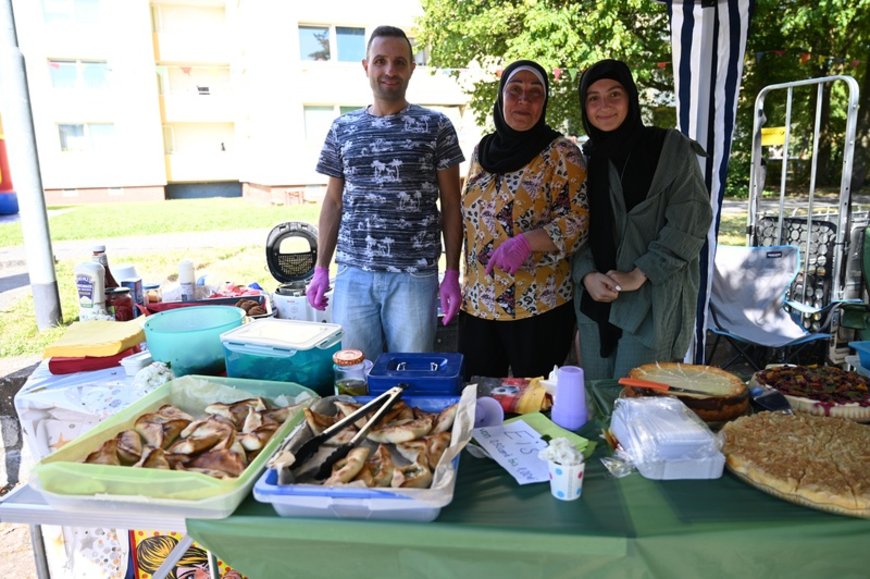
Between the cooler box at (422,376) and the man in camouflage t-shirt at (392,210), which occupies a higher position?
the man in camouflage t-shirt at (392,210)

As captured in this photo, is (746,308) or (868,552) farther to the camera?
(746,308)

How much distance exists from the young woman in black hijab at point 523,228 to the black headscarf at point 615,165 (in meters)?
0.06

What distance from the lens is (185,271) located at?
9.29 feet

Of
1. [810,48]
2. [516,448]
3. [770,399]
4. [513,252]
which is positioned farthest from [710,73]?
[810,48]

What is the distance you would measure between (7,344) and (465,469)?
16.0 ft

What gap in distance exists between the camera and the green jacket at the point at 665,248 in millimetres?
2066

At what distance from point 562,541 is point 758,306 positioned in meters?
3.49

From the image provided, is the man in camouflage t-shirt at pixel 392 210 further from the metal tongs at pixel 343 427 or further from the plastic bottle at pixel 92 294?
the plastic bottle at pixel 92 294

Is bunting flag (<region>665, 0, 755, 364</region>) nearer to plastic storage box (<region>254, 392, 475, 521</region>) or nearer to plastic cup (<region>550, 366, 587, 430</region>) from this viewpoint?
plastic cup (<region>550, 366, 587, 430</region>)

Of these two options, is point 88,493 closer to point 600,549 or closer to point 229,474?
point 229,474

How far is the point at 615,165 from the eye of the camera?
2.20 m

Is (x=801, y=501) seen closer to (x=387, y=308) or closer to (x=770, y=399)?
(x=770, y=399)

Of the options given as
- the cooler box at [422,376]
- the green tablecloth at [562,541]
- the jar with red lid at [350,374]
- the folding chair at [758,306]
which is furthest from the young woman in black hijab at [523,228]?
the folding chair at [758,306]

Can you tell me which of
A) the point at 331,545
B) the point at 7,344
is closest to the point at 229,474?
the point at 331,545
